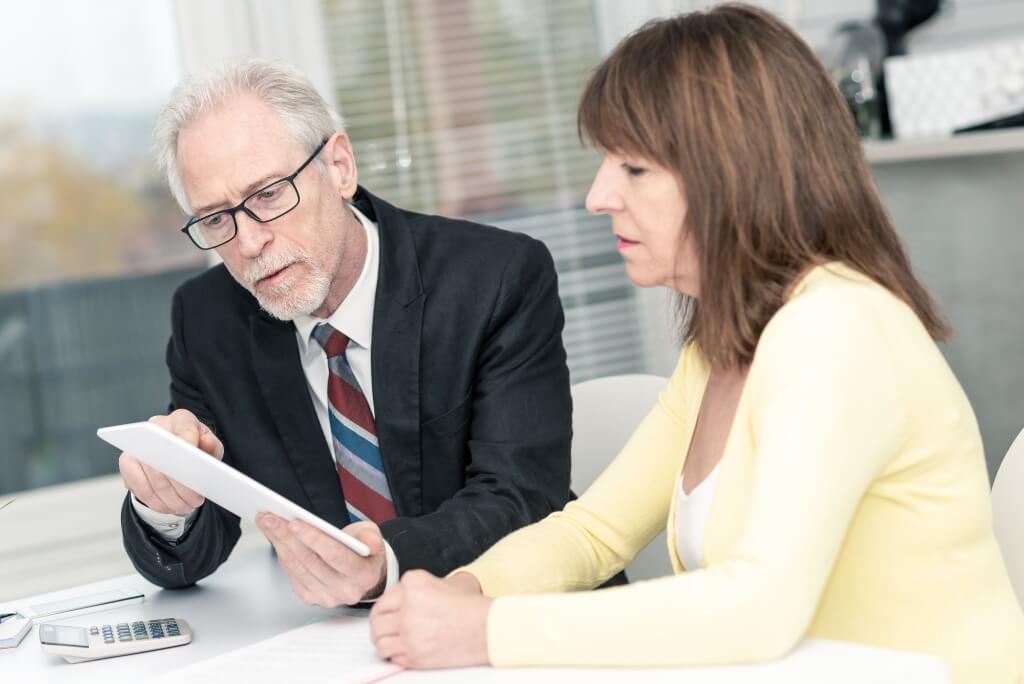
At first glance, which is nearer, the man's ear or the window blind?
the man's ear

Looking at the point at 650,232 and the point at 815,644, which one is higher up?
the point at 650,232

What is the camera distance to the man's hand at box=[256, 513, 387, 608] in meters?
1.28

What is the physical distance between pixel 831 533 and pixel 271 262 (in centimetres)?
94

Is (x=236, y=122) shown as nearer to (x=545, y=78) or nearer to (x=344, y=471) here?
(x=344, y=471)

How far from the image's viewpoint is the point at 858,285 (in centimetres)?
115

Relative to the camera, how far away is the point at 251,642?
4.56 ft

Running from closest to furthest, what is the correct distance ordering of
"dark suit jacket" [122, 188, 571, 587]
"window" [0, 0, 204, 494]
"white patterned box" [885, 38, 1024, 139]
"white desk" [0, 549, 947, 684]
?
"white desk" [0, 549, 947, 684] → "dark suit jacket" [122, 188, 571, 587] → "white patterned box" [885, 38, 1024, 139] → "window" [0, 0, 204, 494]

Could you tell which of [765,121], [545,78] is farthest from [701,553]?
[545,78]

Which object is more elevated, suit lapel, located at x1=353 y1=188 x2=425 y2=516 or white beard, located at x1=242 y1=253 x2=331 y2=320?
white beard, located at x1=242 y1=253 x2=331 y2=320

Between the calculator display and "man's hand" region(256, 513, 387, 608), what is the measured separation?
253 mm

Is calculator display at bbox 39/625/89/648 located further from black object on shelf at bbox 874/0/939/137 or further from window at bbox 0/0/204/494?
black object on shelf at bbox 874/0/939/137

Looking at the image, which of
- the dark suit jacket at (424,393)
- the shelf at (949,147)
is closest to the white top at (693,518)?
the dark suit jacket at (424,393)

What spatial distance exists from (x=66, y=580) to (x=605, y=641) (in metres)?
2.10

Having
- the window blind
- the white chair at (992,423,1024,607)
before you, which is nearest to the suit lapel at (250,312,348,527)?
the white chair at (992,423,1024,607)
